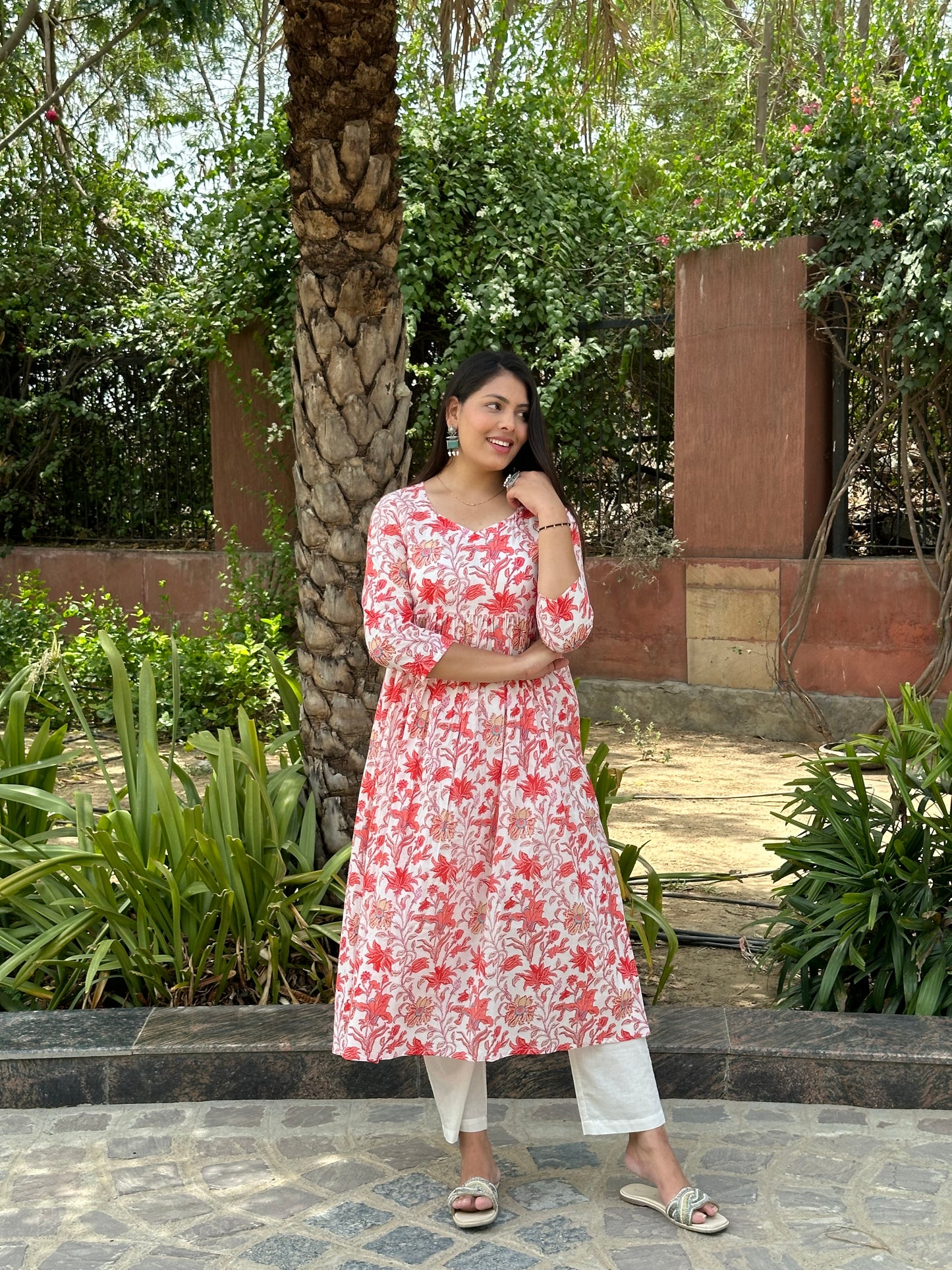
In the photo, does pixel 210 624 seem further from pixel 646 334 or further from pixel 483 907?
pixel 483 907

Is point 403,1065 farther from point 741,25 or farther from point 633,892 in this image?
point 741,25

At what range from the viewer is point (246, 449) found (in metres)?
9.58

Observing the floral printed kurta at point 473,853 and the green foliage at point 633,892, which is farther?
the green foliage at point 633,892

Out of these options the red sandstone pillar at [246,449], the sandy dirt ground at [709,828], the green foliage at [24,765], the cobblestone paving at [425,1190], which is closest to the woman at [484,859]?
the cobblestone paving at [425,1190]

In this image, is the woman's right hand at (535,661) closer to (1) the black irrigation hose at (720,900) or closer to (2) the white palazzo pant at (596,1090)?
(2) the white palazzo pant at (596,1090)

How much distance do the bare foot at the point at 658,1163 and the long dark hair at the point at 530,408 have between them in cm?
131

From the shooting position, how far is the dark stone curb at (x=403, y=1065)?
3.06m

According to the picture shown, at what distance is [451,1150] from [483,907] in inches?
26.1

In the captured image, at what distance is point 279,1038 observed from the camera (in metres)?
3.15

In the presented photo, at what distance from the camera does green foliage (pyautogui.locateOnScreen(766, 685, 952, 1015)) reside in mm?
3350

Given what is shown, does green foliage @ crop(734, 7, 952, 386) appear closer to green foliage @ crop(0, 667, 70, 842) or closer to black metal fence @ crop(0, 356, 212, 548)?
green foliage @ crop(0, 667, 70, 842)

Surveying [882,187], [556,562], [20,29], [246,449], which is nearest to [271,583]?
[246,449]

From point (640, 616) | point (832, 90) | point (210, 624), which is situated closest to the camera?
point (832, 90)

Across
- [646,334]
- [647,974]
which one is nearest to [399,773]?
[647,974]
